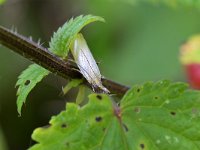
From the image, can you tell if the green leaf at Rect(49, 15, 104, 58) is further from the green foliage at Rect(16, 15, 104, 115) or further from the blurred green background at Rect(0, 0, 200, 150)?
the blurred green background at Rect(0, 0, 200, 150)

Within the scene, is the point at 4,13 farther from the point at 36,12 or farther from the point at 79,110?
the point at 79,110

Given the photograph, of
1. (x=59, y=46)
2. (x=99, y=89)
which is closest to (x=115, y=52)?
(x=59, y=46)

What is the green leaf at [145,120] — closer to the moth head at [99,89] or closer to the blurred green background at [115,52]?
the moth head at [99,89]

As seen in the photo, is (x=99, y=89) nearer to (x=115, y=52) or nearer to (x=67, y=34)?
(x=67, y=34)

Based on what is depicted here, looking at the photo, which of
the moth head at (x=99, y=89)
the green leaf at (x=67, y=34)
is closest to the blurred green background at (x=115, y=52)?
the green leaf at (x=67, y=34)

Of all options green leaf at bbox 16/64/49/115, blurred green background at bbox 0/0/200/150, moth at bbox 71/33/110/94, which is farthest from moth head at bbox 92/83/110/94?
blurred green background at bbox 0/0/200/150

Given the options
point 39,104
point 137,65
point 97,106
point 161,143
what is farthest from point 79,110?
point 39,104
